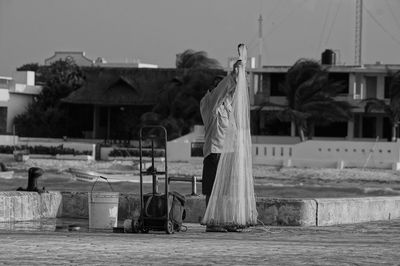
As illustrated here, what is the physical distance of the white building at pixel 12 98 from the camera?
65500 mm

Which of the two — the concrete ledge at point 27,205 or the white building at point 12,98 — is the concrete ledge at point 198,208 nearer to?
the concrete ledge at point 27,205

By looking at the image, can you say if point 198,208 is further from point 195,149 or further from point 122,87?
point 122,87

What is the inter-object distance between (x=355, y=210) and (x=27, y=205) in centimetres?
471

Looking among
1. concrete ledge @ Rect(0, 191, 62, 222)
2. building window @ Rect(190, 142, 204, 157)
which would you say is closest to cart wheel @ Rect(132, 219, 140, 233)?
concrete ledge @ Rect(0, 191, 62, 222)

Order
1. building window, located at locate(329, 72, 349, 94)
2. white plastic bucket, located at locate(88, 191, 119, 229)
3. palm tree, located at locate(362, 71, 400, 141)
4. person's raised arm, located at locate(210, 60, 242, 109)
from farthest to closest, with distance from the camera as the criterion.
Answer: building window, located at locate(329, 72, 349, 94) < palm tree, located at locate(362, 71, 400, 141) < white plastic bucket, located at locate(88, 191, 119, 229) < person's raised arm, located at locate(210, 60, 242, 109)

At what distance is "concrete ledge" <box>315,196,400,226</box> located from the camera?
45.1ft

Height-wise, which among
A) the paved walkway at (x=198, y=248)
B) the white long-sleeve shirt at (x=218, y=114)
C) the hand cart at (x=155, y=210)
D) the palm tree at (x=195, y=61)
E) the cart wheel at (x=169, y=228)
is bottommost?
the paved walkway at (x=198, y=248)

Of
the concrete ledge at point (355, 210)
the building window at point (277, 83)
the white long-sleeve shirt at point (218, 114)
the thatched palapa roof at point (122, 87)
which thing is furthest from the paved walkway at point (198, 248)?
the thatched palapa roof at point (122, 87)

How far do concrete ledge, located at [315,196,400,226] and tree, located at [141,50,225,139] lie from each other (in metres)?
43.3

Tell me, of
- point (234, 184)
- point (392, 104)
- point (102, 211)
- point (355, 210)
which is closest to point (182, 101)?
point (392, 104)

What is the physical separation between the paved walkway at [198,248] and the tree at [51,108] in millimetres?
54069

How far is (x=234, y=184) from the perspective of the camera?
37.6 ft

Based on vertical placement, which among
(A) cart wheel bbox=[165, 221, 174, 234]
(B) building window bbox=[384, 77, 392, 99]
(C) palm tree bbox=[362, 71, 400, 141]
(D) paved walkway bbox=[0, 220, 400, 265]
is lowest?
(D) paved walkway bbox=[0, 220, 400, 265]

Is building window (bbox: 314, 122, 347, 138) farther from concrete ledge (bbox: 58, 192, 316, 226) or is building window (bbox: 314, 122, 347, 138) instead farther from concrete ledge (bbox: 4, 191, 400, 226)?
concrete ledge (bbox: 58, 192, 316, 226)
